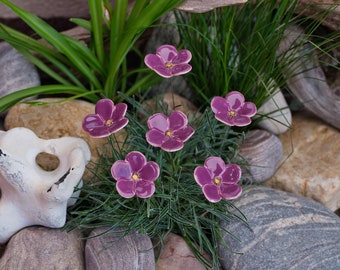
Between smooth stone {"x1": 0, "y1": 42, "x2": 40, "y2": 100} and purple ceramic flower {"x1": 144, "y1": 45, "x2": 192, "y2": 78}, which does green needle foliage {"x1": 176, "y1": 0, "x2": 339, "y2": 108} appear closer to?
purple ceramic flower {"x1": 144, "y1": 45, "x2": 192, "y2": 78}

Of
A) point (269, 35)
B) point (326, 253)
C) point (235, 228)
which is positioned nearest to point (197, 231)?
point (235, 228)

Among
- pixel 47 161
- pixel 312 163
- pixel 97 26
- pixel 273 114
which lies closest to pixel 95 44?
pixel 97 26

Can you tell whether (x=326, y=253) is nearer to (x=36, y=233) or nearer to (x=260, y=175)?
(x=260, y=175)

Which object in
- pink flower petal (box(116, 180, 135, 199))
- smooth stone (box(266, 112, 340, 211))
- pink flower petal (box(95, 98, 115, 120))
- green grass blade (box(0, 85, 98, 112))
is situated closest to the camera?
pink flower petal (box(116, 180, 135, 199))

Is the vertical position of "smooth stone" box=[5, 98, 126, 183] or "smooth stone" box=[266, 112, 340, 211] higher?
"smooth stone" box=[5, 98, 126, 183]

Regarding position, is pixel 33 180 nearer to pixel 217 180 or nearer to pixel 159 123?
pixel 159 123

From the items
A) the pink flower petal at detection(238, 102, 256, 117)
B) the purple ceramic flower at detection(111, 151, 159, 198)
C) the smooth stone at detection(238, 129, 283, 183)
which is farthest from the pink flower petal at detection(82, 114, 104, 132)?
A: the smooth stone at detection(238, 129, 283, 183)

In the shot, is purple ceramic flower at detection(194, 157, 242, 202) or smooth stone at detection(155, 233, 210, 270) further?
smooth stone at detection(155, 233, 210, 270)
